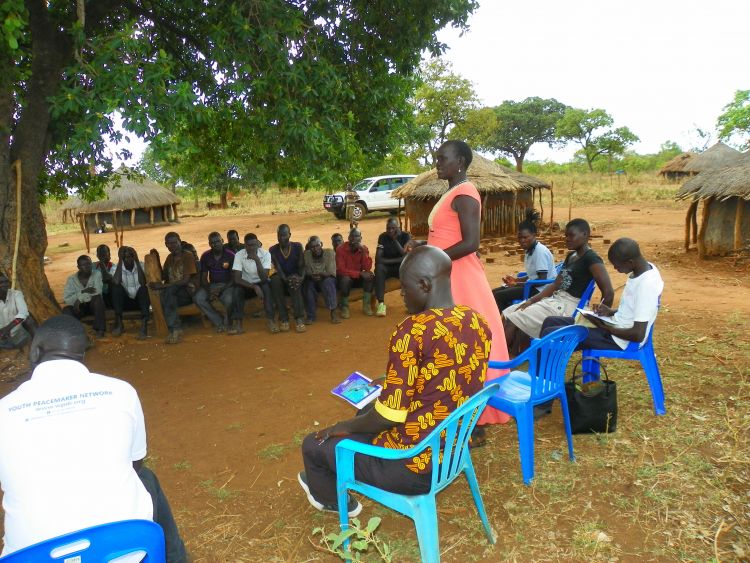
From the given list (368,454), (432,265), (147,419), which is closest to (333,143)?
(147,419)

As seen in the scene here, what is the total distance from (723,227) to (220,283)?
10083 millimetres

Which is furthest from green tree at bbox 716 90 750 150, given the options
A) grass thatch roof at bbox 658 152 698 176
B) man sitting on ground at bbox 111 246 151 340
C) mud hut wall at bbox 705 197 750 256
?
man sitting on ground at bbox 111 246 151 340

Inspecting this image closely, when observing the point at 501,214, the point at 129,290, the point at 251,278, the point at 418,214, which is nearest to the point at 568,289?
the point at 251,278

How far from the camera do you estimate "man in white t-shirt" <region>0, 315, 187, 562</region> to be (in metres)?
1.73

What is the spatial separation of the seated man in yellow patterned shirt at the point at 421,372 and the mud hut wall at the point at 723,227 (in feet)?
36.4

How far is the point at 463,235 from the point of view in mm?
3402

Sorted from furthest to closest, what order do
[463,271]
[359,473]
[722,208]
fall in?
[722,208]
[463,271]
[359,473]

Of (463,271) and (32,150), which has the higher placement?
(32,150)

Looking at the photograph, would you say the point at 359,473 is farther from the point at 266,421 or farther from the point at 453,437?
the point at 266,421

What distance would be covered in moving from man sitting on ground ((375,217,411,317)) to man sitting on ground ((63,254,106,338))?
11.4 ft

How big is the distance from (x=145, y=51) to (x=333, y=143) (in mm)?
1814

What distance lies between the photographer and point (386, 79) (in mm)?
6648

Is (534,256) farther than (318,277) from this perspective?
No

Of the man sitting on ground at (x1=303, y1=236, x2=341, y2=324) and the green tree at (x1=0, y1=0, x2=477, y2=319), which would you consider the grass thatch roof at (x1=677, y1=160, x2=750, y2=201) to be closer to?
the green tree at (x1=0, y1=0, x2=477, y2=319)
